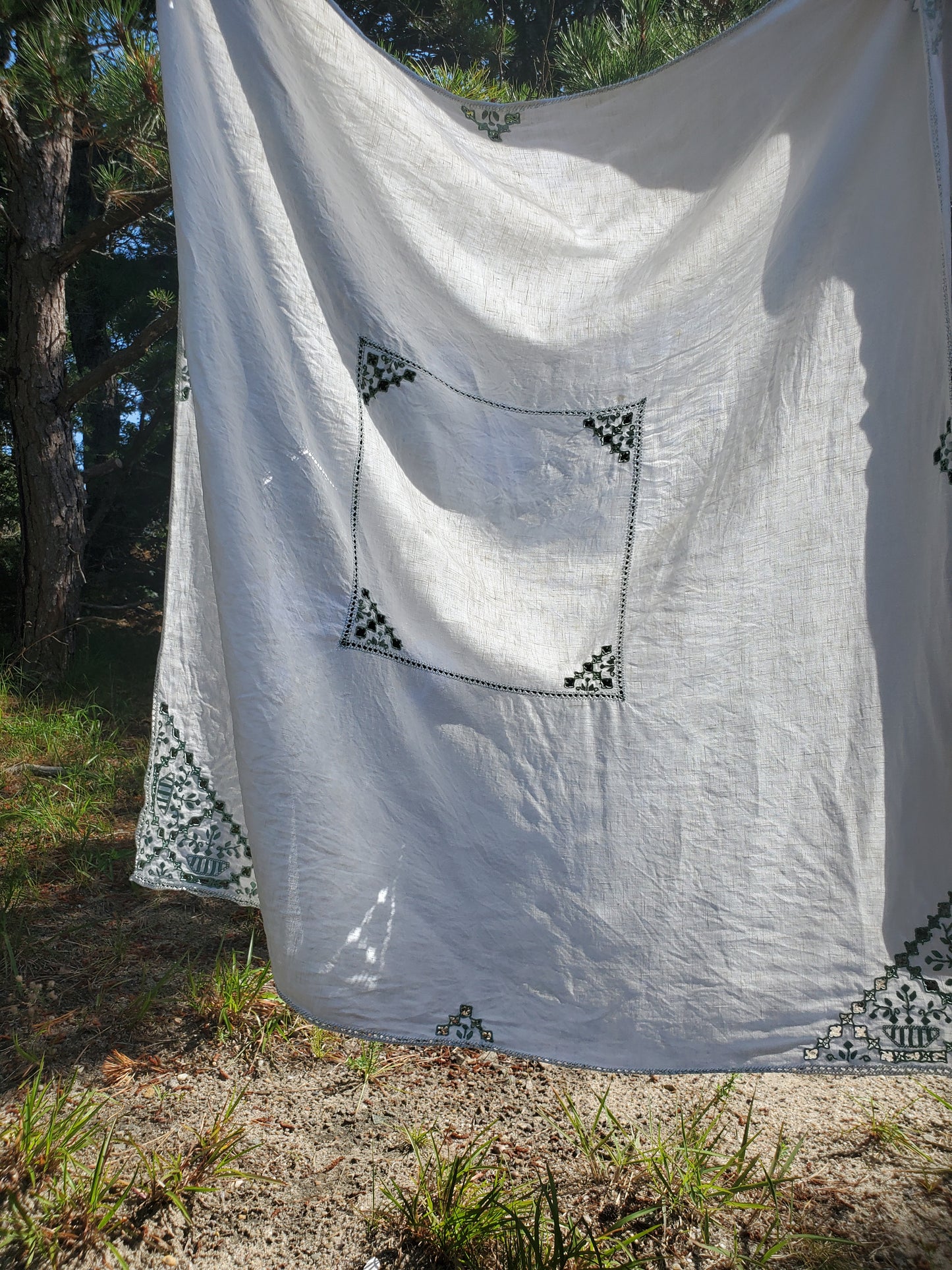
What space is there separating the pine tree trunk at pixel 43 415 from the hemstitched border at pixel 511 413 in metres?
3.37

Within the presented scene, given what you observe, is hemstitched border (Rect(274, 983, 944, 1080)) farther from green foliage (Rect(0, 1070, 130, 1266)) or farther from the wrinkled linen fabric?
green foliage (Rect(0, 1070, 130, 1266))

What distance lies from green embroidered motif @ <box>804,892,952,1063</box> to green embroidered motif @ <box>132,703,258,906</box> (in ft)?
3.38

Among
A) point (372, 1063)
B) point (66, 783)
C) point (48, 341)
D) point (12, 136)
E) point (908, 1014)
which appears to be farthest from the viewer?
point (48, 341)

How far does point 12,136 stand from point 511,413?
12.1 ft

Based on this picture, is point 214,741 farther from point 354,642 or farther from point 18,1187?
point 18,1187

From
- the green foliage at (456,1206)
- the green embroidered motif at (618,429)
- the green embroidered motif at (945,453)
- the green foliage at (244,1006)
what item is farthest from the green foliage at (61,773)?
the green embroidered motif at (945,453)

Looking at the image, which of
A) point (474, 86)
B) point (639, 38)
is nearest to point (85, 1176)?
point (474, 86)

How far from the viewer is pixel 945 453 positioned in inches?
49.3

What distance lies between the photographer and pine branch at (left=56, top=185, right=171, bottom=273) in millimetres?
3422

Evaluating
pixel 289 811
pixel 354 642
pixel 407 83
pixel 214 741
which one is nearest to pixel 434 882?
pixel 289 811

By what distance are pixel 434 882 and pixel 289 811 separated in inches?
10.3

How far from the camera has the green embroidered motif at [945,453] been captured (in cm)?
124

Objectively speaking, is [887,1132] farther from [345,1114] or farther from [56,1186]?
[56,1186]

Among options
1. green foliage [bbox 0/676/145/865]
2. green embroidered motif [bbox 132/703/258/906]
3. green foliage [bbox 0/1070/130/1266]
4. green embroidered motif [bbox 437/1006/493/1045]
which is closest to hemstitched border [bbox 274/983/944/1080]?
green embroidered motif [bbox 437/1006/493/1045]
